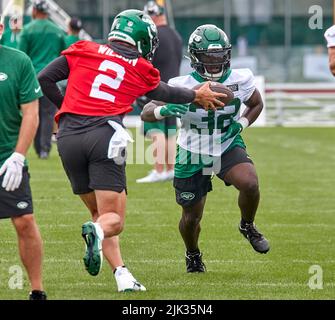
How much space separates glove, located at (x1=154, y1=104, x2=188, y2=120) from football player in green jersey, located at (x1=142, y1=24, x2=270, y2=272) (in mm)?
117

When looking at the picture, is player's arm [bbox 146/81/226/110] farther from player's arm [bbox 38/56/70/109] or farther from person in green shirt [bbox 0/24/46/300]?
person in green shirt [bbox 0/24/46/300]


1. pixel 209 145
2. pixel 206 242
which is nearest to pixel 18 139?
pixel 209 145

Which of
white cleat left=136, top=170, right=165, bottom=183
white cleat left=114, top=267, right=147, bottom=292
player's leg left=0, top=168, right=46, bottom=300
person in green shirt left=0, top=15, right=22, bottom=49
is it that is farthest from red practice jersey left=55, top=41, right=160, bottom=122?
person in green shirt left=0, top=15, right=22, bottom=49

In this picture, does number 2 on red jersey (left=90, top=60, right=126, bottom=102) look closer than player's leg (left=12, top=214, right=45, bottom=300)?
No

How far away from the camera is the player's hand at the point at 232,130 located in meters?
8.45

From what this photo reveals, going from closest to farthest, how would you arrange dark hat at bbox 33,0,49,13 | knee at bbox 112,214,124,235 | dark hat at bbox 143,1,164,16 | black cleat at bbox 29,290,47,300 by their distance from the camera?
black cleat at bbox 29,290,47,300 → knee at bbox 112,214,124,235 → dark hat at bbox 143,1,164,16 → dark hat at bbox 33,0,49,13

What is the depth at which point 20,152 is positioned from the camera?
22.0 feet

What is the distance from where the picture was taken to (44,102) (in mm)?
16094

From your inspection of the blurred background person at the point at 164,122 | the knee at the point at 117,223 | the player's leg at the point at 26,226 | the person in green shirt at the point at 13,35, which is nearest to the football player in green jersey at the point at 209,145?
the knee at the point at 117,223

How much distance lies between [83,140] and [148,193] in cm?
593

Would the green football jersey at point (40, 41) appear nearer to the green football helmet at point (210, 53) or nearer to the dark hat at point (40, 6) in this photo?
the dark hat at point (40, 6)

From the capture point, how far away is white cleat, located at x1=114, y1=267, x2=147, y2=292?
24.3 feet
